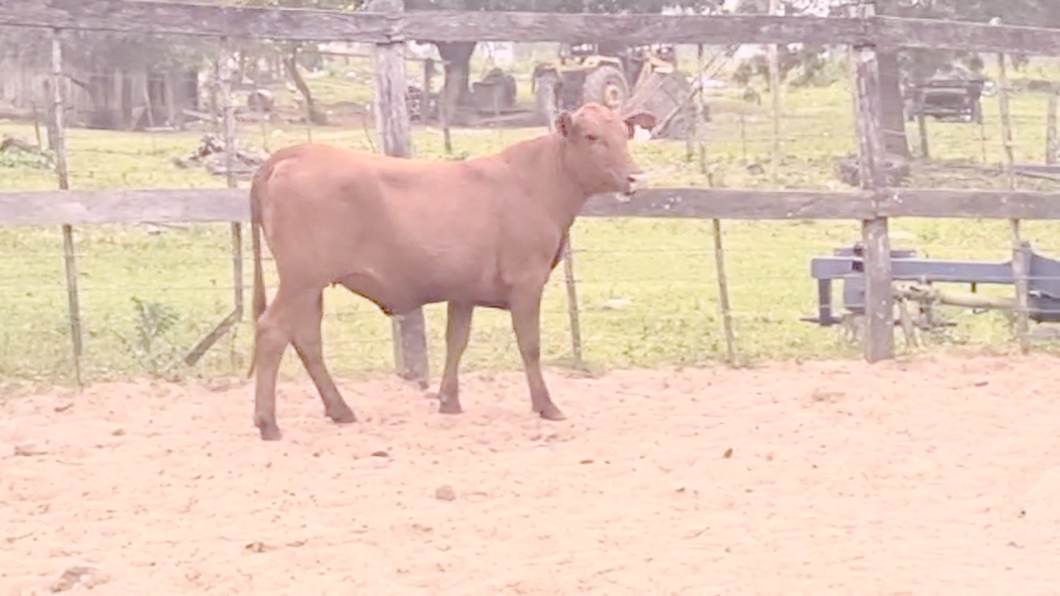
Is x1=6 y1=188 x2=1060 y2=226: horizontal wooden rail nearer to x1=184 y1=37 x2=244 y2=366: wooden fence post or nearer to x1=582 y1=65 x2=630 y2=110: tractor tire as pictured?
x1=184 y1=37 x2=244 y2=366: wooden fence post

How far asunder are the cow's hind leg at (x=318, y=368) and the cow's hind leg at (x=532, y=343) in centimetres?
89

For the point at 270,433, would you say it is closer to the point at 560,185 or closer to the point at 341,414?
the point at 341,414

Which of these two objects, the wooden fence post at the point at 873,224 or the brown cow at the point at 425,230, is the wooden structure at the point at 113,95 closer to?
the wooden fence post at the point at 873,224

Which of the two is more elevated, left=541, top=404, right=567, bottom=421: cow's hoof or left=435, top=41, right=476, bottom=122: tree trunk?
left=435, top=41, right=476, bottom=122: tree trunk

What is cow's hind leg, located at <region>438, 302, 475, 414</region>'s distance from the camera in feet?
26.4

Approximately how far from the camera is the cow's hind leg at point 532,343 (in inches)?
313

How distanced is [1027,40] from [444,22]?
12.1 ft

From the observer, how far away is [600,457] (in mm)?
7027

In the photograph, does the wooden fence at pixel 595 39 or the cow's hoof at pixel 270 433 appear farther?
the wooden fence at pixel 595 39

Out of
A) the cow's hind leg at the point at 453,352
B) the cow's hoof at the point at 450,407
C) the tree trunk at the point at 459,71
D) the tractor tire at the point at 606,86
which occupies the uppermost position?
the tree trunk at the point at 459,71

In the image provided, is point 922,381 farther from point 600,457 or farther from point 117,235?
point 117,235

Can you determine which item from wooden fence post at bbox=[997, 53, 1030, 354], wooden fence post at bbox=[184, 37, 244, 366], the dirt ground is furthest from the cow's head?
wooden fence post at bbox=[997, 53, 1030, 354]

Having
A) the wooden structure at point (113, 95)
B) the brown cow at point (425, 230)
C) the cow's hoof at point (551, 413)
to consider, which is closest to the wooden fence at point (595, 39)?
the brown cow at point (425, 230)

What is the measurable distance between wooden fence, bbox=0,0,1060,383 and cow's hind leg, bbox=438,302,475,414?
0.68 m
